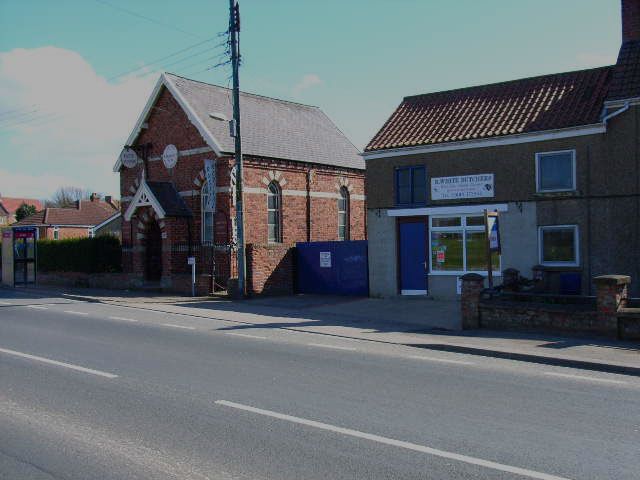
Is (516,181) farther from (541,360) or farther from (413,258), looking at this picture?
(541,360)

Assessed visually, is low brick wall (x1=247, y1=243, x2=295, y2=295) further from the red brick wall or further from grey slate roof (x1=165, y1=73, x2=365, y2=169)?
grey slate roof (x1=165, y1=73, x2=365, y2=169)

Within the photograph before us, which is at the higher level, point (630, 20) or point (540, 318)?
point (630, 20)

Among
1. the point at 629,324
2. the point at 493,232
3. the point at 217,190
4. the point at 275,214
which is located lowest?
the point at 629,324

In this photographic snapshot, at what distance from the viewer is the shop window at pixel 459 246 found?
18719 millimetres

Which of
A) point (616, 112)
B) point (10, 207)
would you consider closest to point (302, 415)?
point (616, 112)

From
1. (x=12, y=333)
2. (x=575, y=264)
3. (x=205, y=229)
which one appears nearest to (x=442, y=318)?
(x=575, y=264)

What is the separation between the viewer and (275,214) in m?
27.2

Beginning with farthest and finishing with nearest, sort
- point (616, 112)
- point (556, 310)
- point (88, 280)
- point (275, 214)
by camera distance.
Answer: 1. point (88, 280)
2. point (275, 214)
3. point (616, 112)
4. point (556, 310)

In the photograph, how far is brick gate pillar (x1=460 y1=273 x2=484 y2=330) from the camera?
14.6 meters

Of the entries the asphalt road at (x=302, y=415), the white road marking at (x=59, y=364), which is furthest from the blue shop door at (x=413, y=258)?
the white road marking at (x=59, y=364)

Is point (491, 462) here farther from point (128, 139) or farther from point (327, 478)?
point (128, 139)

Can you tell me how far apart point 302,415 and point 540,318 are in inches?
316

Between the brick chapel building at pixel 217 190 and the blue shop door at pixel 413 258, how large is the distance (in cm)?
531

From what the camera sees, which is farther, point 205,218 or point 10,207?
point 10,207
